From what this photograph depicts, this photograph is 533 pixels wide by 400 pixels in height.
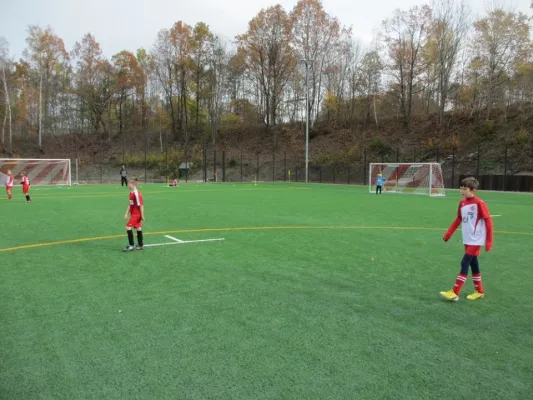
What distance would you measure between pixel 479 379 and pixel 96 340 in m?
3.32

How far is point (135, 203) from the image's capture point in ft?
26.0

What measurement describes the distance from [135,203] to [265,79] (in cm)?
5235

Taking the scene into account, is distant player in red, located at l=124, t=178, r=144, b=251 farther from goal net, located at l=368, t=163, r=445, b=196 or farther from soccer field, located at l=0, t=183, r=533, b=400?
goal net, located at l=368, t=163, r=445, b=196

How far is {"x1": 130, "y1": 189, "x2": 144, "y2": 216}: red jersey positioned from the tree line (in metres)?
39.7

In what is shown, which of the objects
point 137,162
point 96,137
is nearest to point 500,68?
point 137,162

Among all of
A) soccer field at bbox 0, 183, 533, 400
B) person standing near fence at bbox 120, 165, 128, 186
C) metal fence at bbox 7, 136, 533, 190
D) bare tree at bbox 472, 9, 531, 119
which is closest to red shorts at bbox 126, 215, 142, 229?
soccer field at bbox 0, 183, 533, 400

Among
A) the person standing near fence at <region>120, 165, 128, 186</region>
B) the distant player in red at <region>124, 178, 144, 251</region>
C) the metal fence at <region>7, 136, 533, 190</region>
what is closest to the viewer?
the distant player in red at <region>124, 178, 144, 251</region>

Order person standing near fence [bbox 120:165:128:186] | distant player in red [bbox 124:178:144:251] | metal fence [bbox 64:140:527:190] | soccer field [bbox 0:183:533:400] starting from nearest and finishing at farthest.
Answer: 1. soccer field [bbox 0:183:533:400]
2. distant player in red [bbox 124:178:144:251]
3. person standing near fence [bbox 120:165:128:186]
4. metal fence [bbox 64:140:527:190]

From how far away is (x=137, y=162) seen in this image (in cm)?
5434

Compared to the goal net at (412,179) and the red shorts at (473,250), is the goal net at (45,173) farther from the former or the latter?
the red shorts at (473,250)

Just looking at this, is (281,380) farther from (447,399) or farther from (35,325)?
(35,325)

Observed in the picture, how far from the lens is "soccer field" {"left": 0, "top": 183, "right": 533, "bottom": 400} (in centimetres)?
307

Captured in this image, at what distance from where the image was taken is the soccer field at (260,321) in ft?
10.1

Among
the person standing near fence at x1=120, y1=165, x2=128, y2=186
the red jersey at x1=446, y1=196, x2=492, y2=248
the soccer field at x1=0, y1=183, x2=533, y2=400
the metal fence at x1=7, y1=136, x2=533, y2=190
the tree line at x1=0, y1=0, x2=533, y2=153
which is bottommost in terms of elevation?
the soccer field at x1=0, y1=183, x2=533, y2=400
